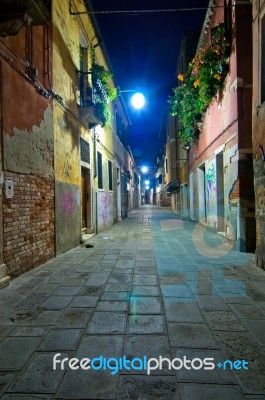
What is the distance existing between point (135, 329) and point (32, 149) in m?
4.00

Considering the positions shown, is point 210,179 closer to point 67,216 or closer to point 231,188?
point 231,188

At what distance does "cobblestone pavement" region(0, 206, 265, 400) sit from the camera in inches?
74.2

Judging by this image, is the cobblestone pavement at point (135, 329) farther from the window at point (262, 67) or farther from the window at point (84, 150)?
the window at point (84, 150)

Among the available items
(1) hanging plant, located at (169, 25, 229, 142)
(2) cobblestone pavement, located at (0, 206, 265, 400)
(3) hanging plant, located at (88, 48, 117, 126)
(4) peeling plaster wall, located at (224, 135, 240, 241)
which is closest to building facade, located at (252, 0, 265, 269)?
(2) cobblestone pavement, located at (0, 206, 265, 400)

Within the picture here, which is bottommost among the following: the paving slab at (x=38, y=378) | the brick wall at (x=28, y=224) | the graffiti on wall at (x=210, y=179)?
the paving slab at (x=38, y=378)

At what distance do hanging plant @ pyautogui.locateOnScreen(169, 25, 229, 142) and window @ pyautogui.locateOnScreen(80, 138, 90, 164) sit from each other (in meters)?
4.21

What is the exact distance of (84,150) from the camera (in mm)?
9094

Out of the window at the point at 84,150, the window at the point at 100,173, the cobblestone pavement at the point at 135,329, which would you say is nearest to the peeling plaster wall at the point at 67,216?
the window at the point at 84,150

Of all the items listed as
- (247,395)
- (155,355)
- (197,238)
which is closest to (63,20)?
(197,238)

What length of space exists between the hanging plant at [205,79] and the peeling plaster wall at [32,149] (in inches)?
189

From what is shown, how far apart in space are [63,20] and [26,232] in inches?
236

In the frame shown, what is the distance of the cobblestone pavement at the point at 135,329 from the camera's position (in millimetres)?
1884

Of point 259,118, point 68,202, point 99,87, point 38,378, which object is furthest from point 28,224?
point 99,87

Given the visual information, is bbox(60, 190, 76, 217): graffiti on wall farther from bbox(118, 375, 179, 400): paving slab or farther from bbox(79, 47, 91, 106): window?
bbox(118, 375, 179, 400): paving slab
